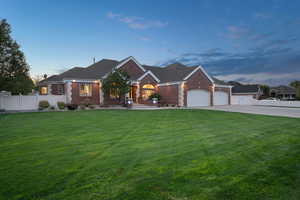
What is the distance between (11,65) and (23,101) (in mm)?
4469

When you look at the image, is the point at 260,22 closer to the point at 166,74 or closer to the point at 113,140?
the point at 166,74

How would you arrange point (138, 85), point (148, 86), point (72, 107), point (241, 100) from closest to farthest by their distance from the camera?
point (72, 107) < point (138, 85) < point (148, 86) < point (241, 100)

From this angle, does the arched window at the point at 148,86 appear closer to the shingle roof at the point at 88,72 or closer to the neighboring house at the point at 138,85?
the neighboring house at the point at 138,85

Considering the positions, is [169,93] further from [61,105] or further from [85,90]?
[61,105]

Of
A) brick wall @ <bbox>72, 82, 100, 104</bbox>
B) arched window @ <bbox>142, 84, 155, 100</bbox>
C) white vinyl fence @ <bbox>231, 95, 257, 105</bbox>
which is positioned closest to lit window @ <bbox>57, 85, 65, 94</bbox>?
brick wall @ <bbox>72, 82, 100, 104</bbox>

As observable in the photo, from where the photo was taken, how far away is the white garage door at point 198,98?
2383 centimetres

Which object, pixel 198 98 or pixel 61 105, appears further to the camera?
pixel 198 98

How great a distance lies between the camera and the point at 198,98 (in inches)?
969

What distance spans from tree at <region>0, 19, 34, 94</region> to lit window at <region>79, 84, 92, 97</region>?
5.63 metres

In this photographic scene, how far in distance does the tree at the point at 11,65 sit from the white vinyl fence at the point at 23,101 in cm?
267

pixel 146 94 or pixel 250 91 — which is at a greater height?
pixel 250 91

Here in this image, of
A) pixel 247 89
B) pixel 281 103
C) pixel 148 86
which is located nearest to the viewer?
pixel 148 86

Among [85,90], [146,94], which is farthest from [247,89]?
[85,90]

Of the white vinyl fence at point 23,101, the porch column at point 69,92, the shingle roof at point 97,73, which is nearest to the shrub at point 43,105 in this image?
the white vinyl fence at point 23,101
